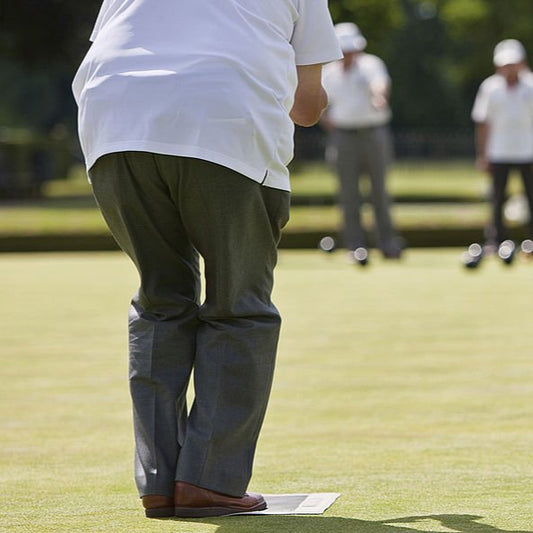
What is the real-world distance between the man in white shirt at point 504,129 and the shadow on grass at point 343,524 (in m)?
8.67

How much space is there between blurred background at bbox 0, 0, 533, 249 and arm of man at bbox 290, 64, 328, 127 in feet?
36.5

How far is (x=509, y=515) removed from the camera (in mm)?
3020

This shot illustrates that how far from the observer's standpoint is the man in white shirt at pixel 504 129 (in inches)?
452

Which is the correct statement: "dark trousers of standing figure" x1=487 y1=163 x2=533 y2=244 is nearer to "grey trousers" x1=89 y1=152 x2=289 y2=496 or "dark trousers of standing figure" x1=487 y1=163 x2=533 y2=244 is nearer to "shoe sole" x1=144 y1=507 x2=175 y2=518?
"grey trousers" x1=89 y1=152 x2=289 y2=496

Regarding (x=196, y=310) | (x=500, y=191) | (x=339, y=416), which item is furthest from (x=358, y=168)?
(x=196, y=310)

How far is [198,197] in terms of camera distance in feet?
9.79

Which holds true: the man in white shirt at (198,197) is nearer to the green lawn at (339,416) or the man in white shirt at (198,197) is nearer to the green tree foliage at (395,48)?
the green lawn at (339,416)

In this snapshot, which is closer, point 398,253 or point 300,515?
point 300,515

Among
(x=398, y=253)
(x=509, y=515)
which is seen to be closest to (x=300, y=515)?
(x=509, y=515)

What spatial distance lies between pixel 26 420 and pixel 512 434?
4.54ft

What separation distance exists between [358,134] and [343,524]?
900 cm

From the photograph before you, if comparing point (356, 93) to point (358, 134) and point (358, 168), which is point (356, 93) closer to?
point (358, 134)

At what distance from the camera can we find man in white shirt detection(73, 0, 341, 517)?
296 cm

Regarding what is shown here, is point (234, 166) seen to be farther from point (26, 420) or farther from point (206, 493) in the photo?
point (26, 420)
